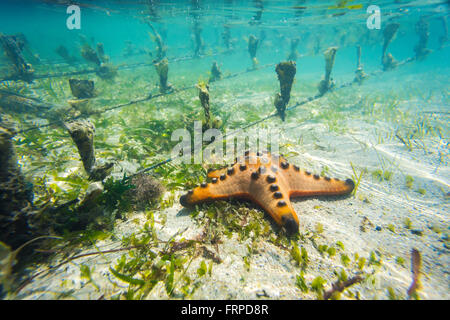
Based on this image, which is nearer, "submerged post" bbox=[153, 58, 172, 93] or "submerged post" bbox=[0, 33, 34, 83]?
"submerged post" bbox=[153, 58, 172, 93]

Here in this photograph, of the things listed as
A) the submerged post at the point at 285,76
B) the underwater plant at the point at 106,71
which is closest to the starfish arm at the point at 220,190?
the submerged post at the point at 285,76

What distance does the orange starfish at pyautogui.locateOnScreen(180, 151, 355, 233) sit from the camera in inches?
94.5

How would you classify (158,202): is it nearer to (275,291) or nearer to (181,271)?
(181,271)

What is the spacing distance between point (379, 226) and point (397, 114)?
9135 mm

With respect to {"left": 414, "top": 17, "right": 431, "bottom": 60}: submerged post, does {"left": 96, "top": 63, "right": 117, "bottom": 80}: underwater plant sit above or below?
below

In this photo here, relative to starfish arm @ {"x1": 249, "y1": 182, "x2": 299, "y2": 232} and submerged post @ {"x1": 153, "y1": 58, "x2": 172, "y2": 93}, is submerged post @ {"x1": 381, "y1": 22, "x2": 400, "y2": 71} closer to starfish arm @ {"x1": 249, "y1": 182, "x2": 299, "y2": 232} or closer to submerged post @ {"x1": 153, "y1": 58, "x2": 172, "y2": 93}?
submerged post @ {"x1": 153, "y1": 58, "x2": 172, "y2": 93}

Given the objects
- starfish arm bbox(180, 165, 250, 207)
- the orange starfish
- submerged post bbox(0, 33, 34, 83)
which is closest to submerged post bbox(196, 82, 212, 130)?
the orange starfish

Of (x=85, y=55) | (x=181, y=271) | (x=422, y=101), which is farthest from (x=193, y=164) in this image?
(x=422, y=101)

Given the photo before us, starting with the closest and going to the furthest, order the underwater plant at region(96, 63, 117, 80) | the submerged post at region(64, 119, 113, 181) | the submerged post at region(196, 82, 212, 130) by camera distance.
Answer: the submerged post at region(64, 119, 113, 181)
the submerged post at region(196, 82, 212, 130)
the underwater plant at region(96, 63, 117, 80)

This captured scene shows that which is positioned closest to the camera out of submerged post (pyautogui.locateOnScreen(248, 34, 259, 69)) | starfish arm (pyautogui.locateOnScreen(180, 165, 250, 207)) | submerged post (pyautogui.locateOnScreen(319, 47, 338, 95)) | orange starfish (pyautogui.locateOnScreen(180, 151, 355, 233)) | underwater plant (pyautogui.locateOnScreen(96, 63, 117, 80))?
orange starfish (pyautogui.locateOnScreen(180, 151, 355, 233))

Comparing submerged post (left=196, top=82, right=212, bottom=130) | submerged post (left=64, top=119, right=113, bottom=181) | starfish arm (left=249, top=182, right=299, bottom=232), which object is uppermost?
submerged post (left=196, top=82, right=212, bottom=130)

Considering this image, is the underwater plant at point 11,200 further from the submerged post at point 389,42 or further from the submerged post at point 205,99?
the submerged post at point 389,42

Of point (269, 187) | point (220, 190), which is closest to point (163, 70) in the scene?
point (220, 190)

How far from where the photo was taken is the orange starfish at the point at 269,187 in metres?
2.40
